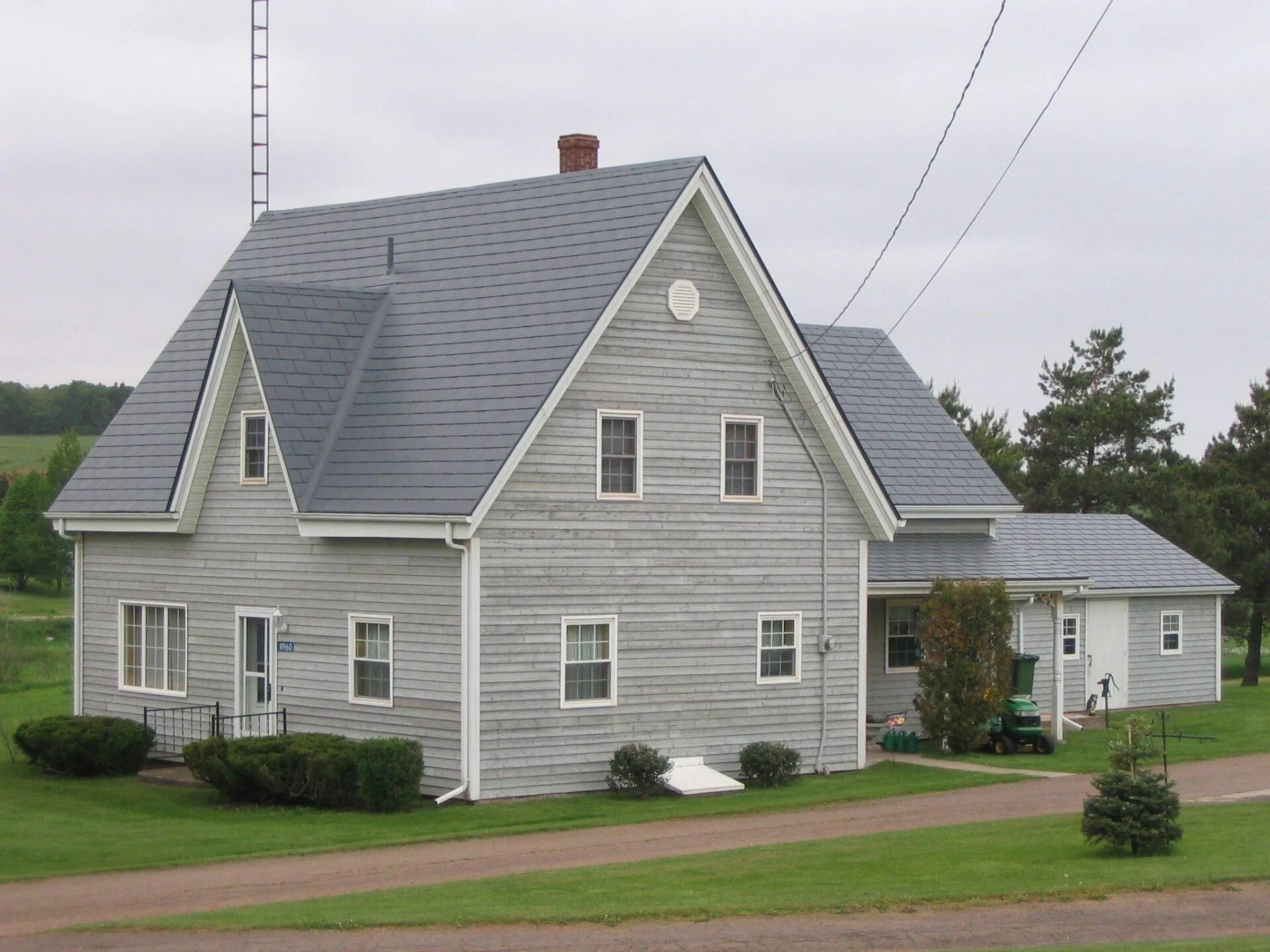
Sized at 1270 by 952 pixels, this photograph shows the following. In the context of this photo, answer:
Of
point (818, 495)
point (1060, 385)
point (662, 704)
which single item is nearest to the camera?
point (662, 704)

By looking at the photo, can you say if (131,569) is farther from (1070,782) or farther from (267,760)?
(1070,782)

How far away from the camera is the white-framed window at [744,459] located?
27.5 meters

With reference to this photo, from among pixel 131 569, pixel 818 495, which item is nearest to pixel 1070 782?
pixel 818 495

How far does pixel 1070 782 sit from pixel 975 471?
10339 millimetres

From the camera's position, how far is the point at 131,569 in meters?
29.9

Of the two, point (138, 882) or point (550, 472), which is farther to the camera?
point (550, 472)

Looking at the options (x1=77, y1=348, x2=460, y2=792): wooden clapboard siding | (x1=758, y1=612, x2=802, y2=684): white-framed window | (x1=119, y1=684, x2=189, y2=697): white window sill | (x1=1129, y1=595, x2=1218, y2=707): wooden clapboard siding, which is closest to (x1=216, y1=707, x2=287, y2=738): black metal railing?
(x1=77, y1=348, x2=460, y2=792): wooden clapboard siding

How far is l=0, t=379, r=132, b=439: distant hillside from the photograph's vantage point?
121875mm

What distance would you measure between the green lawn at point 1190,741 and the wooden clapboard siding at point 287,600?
34.5 feet

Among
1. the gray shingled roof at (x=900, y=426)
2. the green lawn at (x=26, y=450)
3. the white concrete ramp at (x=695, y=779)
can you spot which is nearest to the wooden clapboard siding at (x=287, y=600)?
the white concrete ramp at (x=695, y=779)

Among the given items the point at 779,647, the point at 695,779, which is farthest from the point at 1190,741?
the point at 695,779

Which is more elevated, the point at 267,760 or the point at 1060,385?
the point at 1060,385

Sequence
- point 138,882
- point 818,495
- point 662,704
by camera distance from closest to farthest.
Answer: point 138,882, point 662,704, point 818,495

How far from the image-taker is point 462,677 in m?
24.2
